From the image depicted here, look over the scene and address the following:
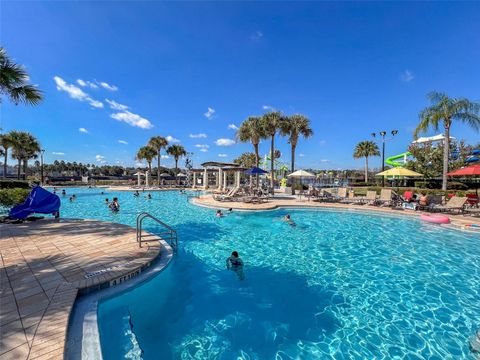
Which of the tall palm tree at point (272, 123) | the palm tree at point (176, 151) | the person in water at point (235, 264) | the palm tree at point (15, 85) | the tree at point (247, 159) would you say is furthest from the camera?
the tree at point (247, 159)

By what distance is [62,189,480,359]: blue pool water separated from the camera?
3.48m

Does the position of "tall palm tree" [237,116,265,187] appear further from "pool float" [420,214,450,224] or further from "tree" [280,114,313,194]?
"pool float" [420,214,450,224]

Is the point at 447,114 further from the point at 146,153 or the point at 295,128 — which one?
the point at 146,153

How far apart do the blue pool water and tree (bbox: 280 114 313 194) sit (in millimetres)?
15528

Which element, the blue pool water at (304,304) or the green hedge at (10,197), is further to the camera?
the green hedge at (10,197)

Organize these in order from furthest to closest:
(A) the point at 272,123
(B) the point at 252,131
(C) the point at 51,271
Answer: (B) the point at 252,131 < (A) the point at 272,123 < (C) the point at 51,271

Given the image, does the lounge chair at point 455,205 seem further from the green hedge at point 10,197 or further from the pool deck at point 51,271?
the green hedge at point 10,197

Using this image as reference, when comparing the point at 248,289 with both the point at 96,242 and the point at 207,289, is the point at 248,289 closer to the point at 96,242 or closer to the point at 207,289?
the point at 207,289

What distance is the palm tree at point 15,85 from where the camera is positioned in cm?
798

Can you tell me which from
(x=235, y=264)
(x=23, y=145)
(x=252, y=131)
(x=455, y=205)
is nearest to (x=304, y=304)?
(x=235, y=264)

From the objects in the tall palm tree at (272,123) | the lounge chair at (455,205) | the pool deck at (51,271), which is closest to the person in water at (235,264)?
the pool deck at (51,271)

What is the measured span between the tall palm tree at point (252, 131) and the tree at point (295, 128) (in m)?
2.18

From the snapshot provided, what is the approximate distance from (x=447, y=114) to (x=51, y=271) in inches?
935

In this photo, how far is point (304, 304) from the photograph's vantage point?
4.66m
